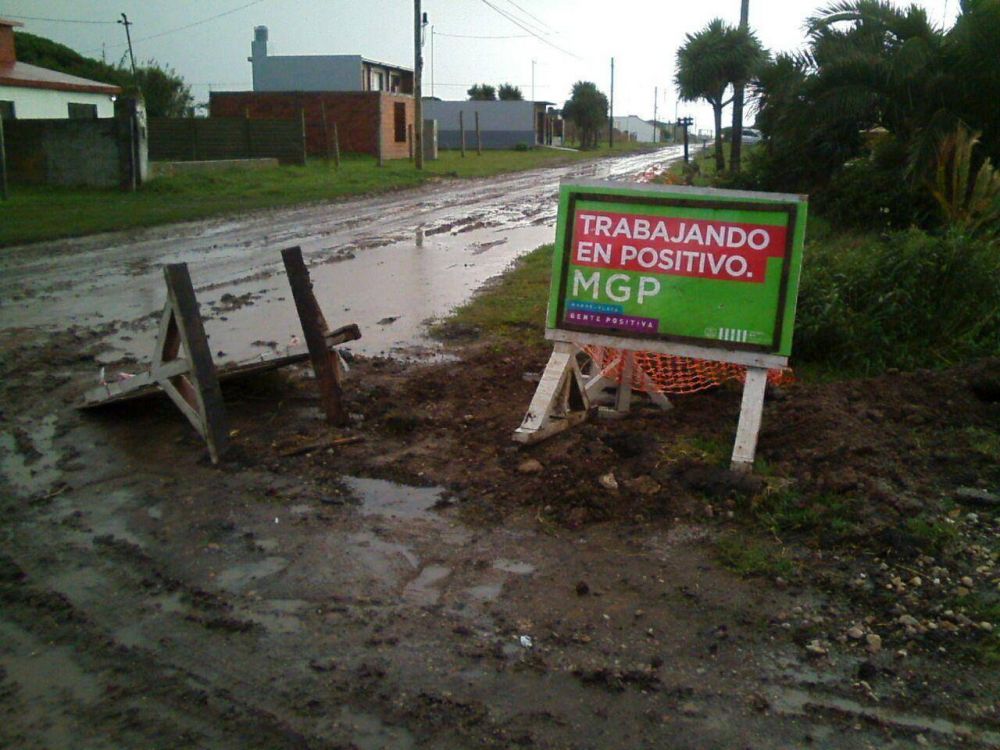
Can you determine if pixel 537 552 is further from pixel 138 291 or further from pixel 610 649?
pixel 138 291

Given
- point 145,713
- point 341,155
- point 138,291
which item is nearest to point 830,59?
point 138,291

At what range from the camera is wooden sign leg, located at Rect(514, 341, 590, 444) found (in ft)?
19.6

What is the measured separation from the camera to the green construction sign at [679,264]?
5.84m

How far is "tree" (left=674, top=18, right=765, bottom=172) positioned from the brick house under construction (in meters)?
15.1

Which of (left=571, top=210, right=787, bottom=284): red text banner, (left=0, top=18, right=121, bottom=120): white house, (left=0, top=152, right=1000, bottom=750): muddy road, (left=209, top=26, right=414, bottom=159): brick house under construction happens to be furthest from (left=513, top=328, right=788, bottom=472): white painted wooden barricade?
(left=209, top=26, right=414, bottom=159): brick house under construction

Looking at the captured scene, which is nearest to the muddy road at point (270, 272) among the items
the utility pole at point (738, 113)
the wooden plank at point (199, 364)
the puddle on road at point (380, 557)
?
the wooden plank at point (199, 364)

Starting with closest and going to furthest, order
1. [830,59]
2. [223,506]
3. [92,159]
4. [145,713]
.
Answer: [145,713] < [223,506] < [830,59] < [92,159]

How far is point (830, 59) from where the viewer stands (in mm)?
14961

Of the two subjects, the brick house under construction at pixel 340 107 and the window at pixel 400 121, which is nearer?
the brick house under construction at pixel 340 107

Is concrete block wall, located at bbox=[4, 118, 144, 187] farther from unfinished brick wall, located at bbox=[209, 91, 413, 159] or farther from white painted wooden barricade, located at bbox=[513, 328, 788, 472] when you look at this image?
white painted wooden barricade, located at bbox=[513, 328, 788, 472]

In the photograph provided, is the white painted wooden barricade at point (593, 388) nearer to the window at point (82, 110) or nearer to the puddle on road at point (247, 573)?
the puddle on road at point (247, 573)

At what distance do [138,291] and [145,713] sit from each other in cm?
902

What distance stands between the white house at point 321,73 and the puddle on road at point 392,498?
196 feet

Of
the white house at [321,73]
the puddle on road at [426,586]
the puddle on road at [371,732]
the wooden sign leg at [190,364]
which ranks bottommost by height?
the puddle on road at [426,586]
